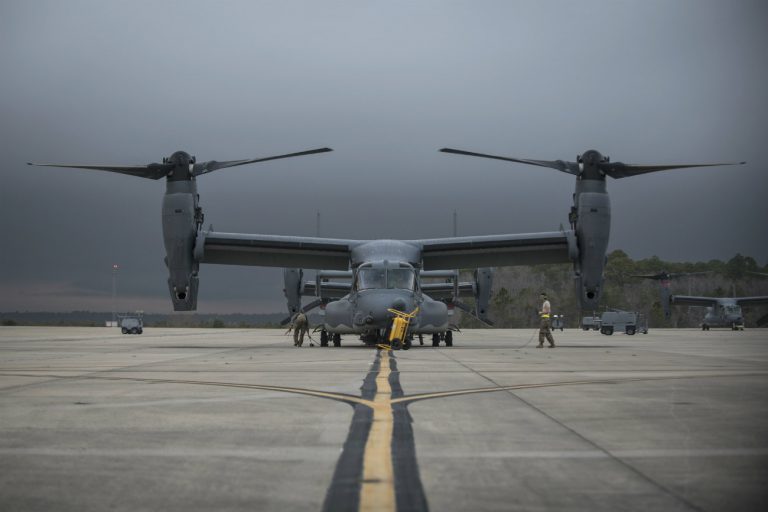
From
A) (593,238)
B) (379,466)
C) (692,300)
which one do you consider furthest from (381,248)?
(692,300)

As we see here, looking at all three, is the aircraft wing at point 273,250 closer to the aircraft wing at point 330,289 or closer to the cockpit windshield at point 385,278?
the cockpit windshield at point 385,278

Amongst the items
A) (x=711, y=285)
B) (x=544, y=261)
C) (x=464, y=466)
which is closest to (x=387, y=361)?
(x=464, y=466)

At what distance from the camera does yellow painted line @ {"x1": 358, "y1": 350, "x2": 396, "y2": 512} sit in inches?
171

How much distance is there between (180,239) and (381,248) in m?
6.86

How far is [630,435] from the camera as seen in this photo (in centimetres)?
661

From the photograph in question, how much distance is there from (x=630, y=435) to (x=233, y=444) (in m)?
3.09

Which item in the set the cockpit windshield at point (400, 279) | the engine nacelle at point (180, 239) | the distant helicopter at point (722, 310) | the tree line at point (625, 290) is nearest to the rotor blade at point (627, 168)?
the cockpit windshield at point (400, 279)

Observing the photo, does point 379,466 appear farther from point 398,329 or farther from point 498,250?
point 498,250

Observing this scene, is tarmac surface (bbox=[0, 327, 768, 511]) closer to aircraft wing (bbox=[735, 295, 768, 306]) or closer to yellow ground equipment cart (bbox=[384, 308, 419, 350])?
yellow ground equipment cart (bbox=[384, 308, 419, 350])

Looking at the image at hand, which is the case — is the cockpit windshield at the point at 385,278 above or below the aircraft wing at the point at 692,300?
below

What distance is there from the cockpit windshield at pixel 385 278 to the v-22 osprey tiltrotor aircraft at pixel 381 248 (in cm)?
3

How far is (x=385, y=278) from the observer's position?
87.5 ft

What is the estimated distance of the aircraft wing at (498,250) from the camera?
101 ft

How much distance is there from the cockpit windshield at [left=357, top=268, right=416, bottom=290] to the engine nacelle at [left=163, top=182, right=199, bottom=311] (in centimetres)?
623
